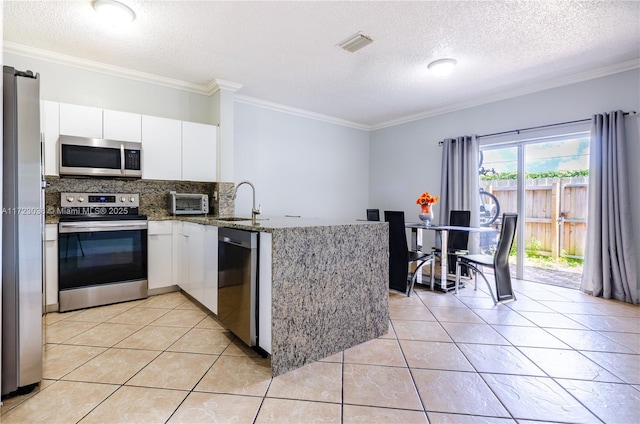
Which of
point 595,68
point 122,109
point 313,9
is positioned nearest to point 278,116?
point 122,109

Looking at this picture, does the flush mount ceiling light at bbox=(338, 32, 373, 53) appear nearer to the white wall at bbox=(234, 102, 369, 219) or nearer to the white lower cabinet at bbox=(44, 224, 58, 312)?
the white wall at bbox=(234, 102, 369, 219)

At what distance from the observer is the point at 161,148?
3445 mm

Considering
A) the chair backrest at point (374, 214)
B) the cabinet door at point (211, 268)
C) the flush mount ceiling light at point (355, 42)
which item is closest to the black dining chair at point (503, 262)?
the chair backrest at point (374, 214)

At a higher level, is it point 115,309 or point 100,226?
point 100,226

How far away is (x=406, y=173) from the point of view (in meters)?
5.45

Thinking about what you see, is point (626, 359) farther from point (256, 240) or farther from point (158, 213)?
point (158, 213)

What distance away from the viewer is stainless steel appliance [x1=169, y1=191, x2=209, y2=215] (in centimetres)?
351

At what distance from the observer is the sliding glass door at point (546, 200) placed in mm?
3816

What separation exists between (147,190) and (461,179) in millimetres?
4226

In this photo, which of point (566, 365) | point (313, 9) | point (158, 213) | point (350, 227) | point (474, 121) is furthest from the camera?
point (474, 121)

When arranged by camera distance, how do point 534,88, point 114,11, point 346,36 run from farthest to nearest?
point 534,88 → point 346,36 → point 114,11

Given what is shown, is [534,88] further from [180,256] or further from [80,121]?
[80,121]

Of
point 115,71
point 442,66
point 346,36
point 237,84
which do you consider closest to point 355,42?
point 346,36

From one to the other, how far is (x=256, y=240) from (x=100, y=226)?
6.32ft
